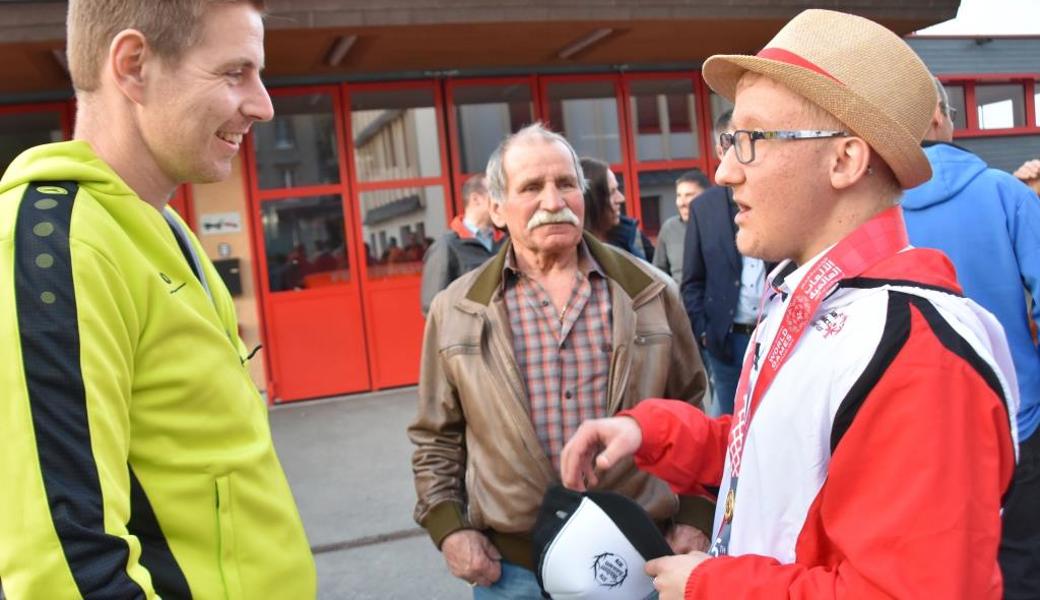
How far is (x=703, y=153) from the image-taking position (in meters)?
9.77

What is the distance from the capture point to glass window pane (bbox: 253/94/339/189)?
858 centimetres

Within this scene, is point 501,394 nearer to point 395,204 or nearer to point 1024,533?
point 1024,533

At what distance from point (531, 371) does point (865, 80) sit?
1276 millimetres

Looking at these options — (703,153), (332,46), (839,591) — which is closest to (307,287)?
(332,46)

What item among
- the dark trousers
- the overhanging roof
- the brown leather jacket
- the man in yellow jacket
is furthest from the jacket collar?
the overhanging roof

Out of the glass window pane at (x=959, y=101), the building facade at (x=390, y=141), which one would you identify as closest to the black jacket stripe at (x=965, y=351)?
the building facade at (x=390, y=141)

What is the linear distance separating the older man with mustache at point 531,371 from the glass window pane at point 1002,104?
36.3ft

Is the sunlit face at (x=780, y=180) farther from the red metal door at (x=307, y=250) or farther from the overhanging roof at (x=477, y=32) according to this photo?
the red metal door at (x=307, y=250)

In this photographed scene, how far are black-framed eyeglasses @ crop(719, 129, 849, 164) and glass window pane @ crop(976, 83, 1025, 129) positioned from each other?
11.8 meters

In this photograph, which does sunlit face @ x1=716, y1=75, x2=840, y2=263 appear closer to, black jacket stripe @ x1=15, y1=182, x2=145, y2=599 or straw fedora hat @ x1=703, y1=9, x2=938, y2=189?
straw fedora hat @ x1=703, y1=9, x2=938, y2=189

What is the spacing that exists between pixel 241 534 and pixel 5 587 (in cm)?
39

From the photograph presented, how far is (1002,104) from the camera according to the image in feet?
38.9

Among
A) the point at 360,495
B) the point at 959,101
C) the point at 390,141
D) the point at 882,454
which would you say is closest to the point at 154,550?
the point at 882,454

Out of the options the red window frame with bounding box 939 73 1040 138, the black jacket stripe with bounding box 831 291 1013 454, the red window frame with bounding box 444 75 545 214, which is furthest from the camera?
the red window frame with bounding box 939 73 1040 138
